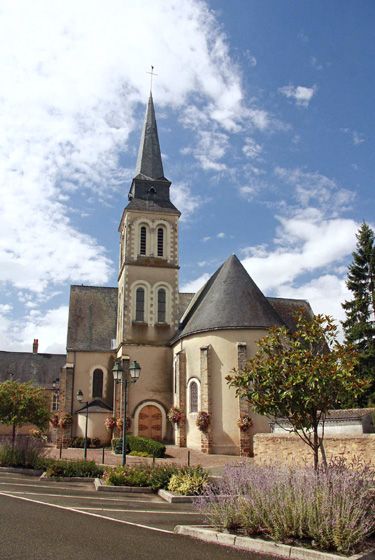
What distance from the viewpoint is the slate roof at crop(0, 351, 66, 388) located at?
163ft

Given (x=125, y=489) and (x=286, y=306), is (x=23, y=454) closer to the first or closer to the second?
(x=125, y=489)

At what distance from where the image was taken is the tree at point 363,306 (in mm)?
32031

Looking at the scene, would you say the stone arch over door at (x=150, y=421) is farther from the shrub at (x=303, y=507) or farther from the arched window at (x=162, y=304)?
the shrub at (x=303, y=507)

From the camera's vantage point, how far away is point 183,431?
93.4ft

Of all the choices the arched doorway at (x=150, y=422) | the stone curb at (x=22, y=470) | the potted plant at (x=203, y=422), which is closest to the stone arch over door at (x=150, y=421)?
the arched doorway at (x=150, y=422)

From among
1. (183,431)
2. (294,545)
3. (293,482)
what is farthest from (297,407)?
(183,431)

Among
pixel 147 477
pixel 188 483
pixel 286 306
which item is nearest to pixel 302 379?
pixel 188 483

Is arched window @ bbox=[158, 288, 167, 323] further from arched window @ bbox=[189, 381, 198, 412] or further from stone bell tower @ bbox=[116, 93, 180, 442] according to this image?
arched window @ bbox=[189, 381, 198, 412]

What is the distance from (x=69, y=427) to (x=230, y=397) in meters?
11.5

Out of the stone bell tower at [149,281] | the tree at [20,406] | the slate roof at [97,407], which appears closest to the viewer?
the tree at [20,406]

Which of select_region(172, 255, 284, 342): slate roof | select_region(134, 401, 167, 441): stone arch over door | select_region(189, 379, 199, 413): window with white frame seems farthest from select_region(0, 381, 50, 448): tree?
select_region(134, 401, 167, 441): stone arch over door

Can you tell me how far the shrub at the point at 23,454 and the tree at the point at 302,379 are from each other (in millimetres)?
9878

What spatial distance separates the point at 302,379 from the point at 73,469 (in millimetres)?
9302

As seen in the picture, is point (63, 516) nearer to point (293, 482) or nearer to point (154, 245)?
point (293, 482)
